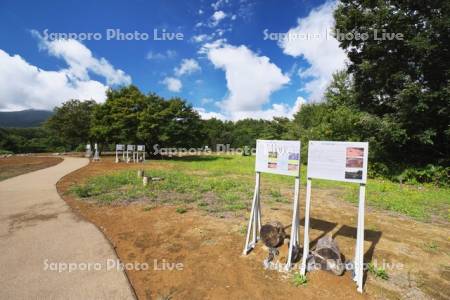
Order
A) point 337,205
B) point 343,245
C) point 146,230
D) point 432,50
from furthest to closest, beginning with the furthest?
1. point 432,50
2. point 337,205
3. point 146,230
4. point 343,245

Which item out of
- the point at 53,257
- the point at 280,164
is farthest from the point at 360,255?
the point at 53,257

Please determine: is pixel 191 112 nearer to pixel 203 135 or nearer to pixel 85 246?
pixel 203 135

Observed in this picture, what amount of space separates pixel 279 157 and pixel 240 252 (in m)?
1.62

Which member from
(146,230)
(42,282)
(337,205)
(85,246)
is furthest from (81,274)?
(337,205)

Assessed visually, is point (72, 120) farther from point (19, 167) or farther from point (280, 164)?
point (280, 164)

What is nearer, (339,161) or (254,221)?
(339,161)

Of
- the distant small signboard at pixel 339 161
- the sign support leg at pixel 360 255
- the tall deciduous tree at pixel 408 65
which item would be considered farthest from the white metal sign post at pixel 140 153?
the sign support leg at pixel 360 255

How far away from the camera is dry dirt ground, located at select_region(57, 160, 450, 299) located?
2.73m

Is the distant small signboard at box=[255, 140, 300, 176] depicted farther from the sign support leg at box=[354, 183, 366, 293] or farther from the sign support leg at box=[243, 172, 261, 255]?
the sign support leg at box=[354, 183, 366, 293]

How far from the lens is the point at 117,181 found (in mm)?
9219

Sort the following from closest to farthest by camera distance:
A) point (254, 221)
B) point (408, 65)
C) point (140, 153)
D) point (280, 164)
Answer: point (280, 164), point (254, 221), point (408, 65), point (140, 153)

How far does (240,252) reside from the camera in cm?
361

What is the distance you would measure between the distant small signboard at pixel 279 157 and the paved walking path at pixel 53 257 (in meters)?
2.47

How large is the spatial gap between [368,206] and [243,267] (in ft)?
16.6
